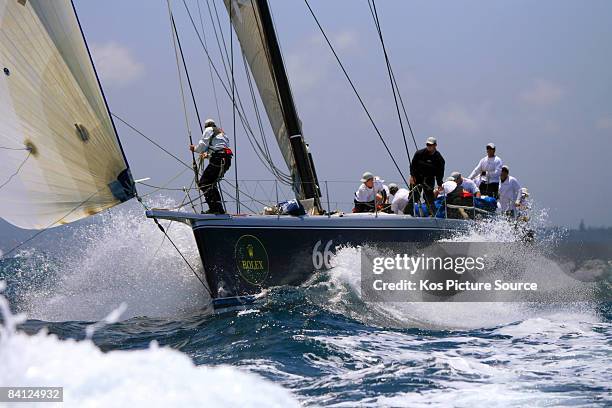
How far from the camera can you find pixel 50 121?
9.43m

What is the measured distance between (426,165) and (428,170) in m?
0.08

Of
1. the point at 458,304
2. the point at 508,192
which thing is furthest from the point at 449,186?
the point at 458,304

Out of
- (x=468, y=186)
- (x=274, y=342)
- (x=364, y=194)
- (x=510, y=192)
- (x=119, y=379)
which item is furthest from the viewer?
(x=510, y=192)

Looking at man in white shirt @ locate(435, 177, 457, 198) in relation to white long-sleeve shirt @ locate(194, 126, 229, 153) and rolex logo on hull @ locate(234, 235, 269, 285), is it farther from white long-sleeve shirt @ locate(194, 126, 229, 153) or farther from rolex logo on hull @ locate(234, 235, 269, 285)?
white long-sleeve shirt @ locate(194, 126, 229, 153)

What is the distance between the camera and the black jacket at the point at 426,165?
39.1 feet

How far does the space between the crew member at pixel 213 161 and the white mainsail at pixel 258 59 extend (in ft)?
4.80

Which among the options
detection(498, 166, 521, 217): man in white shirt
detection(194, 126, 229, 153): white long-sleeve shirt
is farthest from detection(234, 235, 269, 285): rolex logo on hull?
detection(498, 166, 521, 217): man in white shirt

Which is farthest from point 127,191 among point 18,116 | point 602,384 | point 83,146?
point 602,384

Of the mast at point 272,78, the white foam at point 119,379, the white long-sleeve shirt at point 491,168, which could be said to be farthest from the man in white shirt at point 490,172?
the white foam at point 119,379

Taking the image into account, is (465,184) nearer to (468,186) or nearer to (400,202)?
(468,186)

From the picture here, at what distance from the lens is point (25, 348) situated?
221 inches

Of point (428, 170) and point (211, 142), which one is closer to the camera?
point (211, 142)

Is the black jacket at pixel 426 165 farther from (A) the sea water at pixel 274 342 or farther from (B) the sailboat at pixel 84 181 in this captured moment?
(A) the sea water at pixel 274 342

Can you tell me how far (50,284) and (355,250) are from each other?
575 cm
